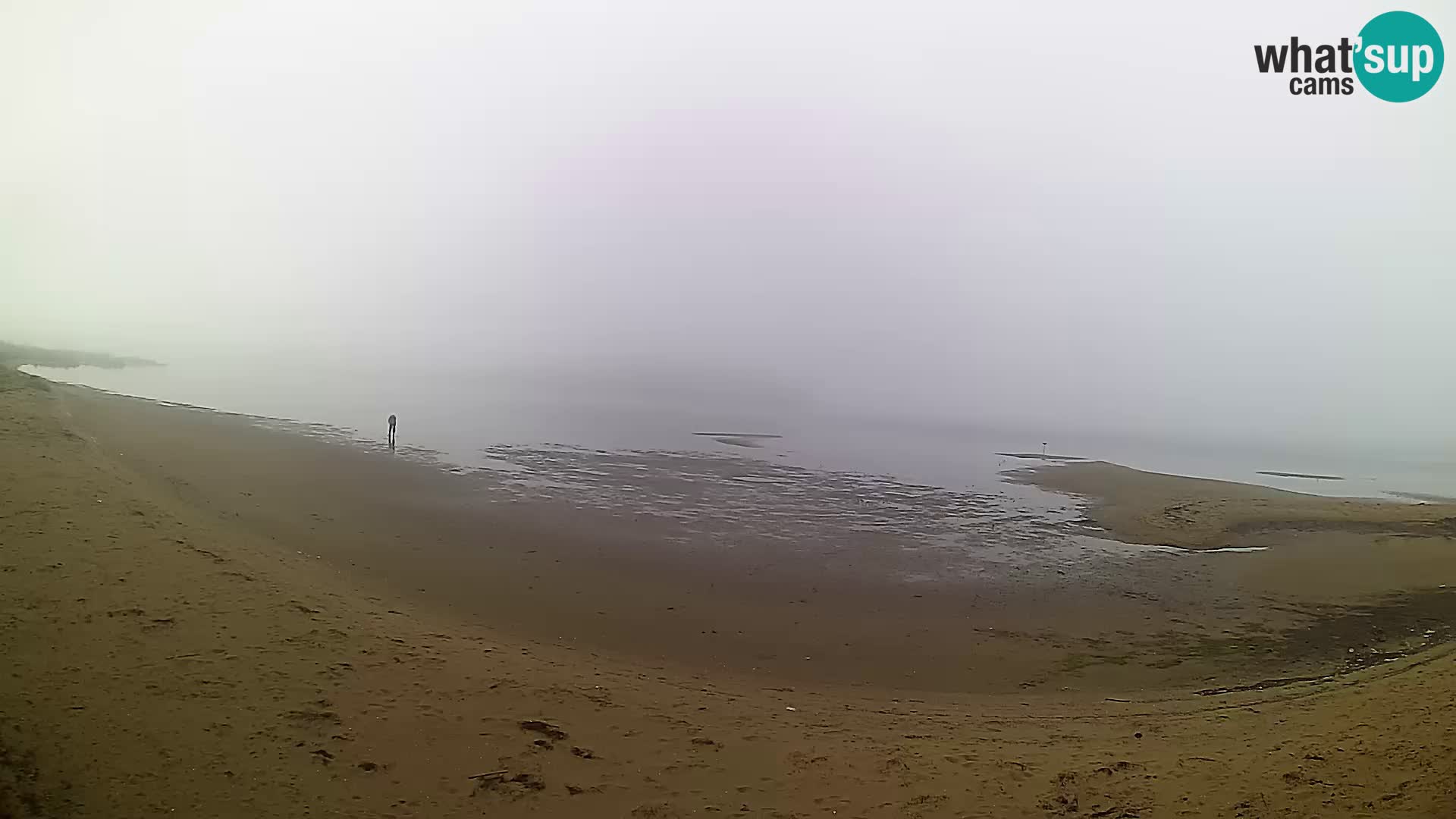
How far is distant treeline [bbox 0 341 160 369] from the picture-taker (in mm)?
43141

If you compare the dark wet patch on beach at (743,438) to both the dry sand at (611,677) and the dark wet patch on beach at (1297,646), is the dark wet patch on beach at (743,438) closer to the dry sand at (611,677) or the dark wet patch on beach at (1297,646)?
the dry sand at (611,677)

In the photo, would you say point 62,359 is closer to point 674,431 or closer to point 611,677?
point 674,431

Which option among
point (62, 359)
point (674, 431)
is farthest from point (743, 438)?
point (62, 359)

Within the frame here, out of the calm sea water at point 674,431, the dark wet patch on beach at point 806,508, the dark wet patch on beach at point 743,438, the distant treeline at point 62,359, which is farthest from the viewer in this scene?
the distant treeline at point 62,359

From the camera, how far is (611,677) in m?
9.39

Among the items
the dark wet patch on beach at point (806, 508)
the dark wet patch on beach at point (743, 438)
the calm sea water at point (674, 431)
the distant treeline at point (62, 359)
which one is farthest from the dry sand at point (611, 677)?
the distant treeline at point (62, 359)

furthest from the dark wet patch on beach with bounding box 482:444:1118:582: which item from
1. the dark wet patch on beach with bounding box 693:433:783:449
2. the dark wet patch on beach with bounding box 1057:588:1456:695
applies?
the dark wet patch on beach with bounding box 693:433:783:449

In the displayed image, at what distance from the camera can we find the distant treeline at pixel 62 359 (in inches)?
1698

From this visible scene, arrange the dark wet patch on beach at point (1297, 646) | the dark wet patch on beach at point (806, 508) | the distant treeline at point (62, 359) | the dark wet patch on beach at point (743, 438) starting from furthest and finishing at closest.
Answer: the distant treeline at point (62, 359) → the dark wet patch on beach at point (743, 438) → the dark wet patch on beach at point (806, 508) → the dark wet patch on beach at point (1297, 646)

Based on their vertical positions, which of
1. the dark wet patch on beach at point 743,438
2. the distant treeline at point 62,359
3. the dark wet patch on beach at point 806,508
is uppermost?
the distant treeline at point 62,359

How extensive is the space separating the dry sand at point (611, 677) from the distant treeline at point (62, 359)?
116ft

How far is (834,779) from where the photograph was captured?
711cm

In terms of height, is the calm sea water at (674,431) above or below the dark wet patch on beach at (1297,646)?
above

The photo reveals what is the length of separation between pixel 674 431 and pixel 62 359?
4175 cm
